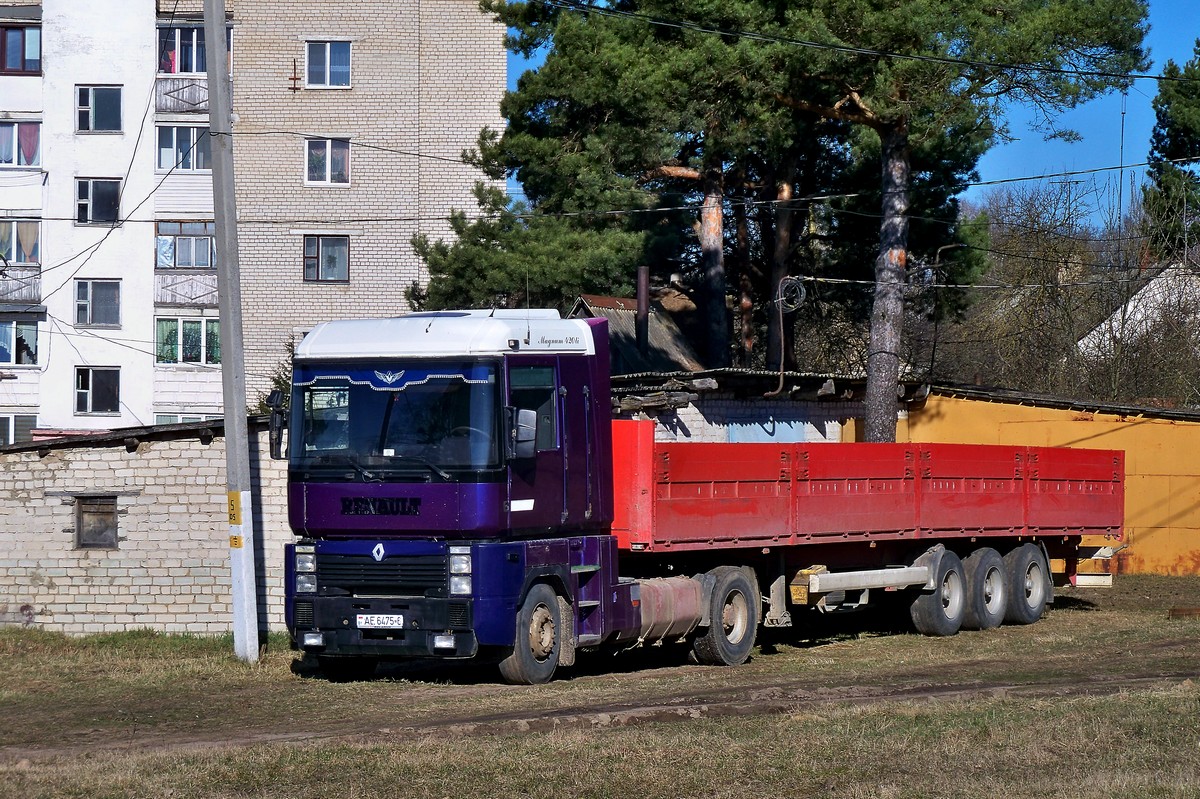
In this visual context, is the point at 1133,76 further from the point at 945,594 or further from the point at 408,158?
the point at 408,158

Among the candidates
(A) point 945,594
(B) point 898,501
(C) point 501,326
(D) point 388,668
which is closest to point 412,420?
(C) point 501,326

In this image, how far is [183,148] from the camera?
4450 centimetres

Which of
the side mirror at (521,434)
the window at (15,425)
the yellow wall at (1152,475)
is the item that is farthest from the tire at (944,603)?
the window at (15,425)

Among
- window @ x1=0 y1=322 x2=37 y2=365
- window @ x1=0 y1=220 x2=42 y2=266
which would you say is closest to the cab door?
window @ x1=0 y1=322 x2=37 y2=365

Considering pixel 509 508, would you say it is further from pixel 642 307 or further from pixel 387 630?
pixel 642 307

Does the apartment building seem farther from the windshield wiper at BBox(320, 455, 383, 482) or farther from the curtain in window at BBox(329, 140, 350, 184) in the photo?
the windshield wiper at BBox(320, 455, 383, 482)

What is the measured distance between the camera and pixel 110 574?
18328 mm

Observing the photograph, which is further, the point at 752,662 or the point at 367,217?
the point at 367,217

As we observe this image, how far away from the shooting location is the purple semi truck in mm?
12602

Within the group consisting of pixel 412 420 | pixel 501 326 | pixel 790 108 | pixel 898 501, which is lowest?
pixel 898 501

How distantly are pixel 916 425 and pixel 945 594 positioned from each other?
12.4 meters

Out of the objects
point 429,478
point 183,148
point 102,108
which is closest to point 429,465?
point 429,478

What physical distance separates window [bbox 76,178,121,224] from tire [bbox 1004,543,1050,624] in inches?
1286

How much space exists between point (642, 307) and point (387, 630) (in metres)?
20.7
